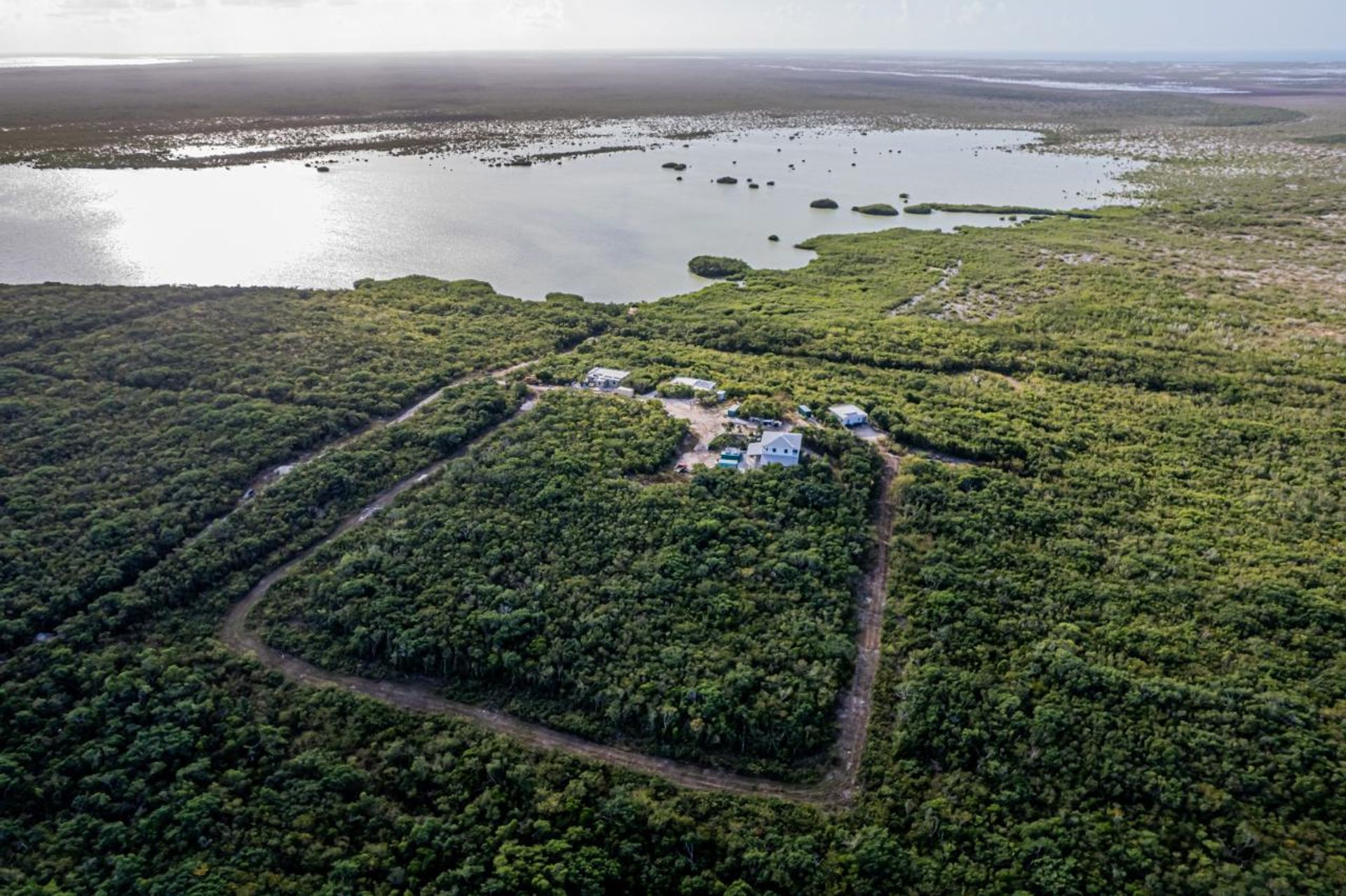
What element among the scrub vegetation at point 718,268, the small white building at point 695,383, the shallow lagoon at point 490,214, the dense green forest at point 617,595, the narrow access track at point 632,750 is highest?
the shallow lagoon at point 490,214

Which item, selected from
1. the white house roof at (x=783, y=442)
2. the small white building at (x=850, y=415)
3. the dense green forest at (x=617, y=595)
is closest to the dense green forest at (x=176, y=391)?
the dense green forest at (x=617, y=595)

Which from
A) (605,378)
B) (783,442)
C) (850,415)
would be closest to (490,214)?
(605,378)

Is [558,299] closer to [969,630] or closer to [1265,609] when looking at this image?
[969,630]

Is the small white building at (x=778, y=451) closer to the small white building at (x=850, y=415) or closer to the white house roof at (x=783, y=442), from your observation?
the white house roof at (x=783, y=442)

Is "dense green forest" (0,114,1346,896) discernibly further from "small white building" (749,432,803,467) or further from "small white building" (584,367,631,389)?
"small white building" (584,367,631,389)

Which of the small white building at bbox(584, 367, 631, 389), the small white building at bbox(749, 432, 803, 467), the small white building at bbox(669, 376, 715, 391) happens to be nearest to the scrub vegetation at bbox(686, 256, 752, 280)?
the small white building at bbox(584, 367, 631, 389)

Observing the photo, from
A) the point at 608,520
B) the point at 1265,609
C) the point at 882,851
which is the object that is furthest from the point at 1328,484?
the point at 608,520
